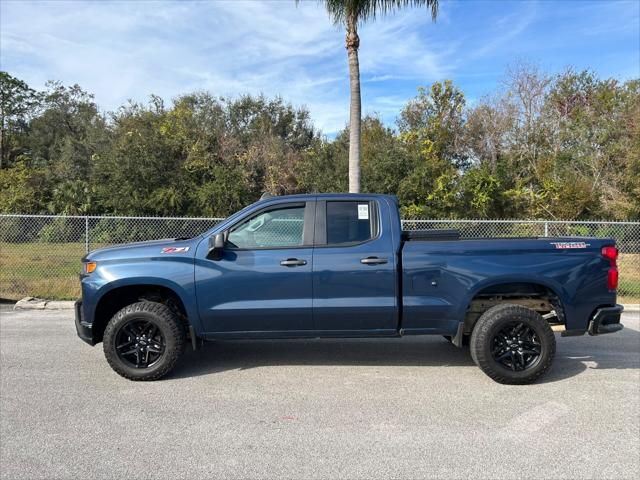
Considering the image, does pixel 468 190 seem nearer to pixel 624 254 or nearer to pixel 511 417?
pixel 624 254

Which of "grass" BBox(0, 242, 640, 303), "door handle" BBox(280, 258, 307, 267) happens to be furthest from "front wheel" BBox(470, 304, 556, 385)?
"grass" BBox(0, 242, 640, 303)

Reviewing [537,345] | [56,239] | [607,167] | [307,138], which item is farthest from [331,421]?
[307,138]

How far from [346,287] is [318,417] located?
52.0 inches

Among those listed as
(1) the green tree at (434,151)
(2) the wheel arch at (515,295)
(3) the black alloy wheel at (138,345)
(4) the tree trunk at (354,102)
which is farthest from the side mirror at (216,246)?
(1) the green tree at (434,151)

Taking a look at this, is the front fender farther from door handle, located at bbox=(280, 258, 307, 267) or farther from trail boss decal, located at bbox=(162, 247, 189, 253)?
door handle, located at bbox=(280, 258, 307, 267)

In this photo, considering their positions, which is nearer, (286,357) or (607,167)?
(286,357)

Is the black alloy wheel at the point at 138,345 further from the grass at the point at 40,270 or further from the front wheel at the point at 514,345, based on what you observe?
the grass at the point at 40,270

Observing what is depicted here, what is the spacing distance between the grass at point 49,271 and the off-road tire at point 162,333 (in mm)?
5552

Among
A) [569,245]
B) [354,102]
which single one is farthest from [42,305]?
[569,245]

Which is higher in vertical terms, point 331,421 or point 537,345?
point 537,345

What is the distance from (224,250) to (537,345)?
129 inches

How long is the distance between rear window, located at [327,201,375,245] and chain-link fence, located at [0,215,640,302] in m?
5.29

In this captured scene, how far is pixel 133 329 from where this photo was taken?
5.16 metres

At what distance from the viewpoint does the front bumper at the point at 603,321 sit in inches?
199
